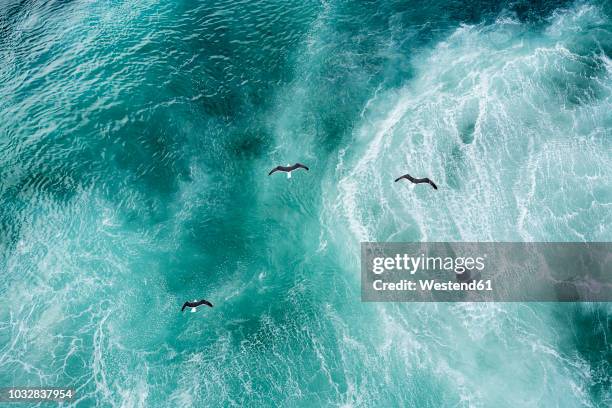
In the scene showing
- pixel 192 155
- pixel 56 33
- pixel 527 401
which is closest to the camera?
pixel 527 401

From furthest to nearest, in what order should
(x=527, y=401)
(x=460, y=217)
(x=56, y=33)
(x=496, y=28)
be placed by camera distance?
(x=56, y=33), (x=496, y=28), (x=460, y=217), (x=527, y=401)

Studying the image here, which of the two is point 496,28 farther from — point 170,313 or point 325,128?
point 170,313

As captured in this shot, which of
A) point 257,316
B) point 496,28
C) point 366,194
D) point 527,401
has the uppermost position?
point 496,28

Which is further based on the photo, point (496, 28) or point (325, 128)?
point (496, 28)

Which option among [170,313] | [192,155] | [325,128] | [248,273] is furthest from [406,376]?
[192,155]

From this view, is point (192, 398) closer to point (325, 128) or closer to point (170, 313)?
point (170, 313)

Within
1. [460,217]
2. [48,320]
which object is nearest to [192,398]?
[48,320]

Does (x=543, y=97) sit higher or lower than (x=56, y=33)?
lower
